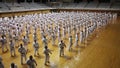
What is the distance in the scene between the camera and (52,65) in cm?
884

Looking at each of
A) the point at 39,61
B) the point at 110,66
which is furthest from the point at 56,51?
the point at 110,66

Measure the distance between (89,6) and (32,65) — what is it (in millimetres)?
34461

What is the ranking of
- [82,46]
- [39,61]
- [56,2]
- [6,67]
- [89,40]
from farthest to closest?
[56,2]
[89,40]
[82,46]
[39,61]
[6,67]

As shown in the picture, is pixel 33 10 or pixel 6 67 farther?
pixel 33 10

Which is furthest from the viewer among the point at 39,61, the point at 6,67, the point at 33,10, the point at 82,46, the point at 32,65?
the point at 33,10

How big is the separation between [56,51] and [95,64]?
3.12 m

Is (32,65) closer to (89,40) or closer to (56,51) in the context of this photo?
(56,51)

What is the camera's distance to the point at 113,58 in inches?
392

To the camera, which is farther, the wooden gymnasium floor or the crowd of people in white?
the crowd of people in white

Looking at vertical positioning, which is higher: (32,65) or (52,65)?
(32,65)

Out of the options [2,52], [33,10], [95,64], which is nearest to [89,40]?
[95,64]

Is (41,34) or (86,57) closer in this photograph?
(86,57)

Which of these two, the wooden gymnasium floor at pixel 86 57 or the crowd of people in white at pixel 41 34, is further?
the crowd of people in white at pixel 41 34

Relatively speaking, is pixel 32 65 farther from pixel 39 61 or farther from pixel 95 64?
pixel 95 64
